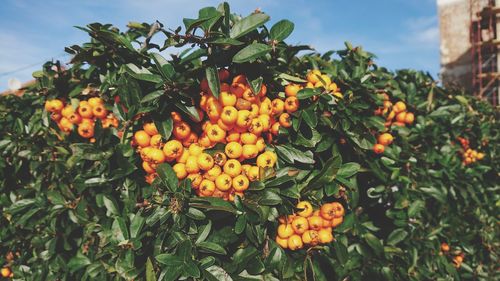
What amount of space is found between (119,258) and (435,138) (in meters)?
2.89

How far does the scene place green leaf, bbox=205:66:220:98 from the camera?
5.36 feet

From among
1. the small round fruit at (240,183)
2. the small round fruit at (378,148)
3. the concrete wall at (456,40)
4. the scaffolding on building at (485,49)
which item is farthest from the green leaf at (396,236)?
the concrete wall at (456,40)

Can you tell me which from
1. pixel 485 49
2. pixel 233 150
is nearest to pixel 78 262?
pixel 233 150

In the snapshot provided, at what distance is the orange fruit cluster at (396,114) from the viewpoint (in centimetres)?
282

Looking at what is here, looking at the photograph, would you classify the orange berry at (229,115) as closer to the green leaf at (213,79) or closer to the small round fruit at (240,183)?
the green leaf at (213,79)

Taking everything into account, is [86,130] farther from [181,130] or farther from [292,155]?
[292,155]

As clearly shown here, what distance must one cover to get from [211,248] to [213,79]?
84cm

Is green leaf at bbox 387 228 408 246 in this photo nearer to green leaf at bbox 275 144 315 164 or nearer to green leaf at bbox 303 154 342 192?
green leaf at bbox 303 154 342 192

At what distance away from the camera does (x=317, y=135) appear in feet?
6.43

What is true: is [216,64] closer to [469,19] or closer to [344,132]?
[344,132]

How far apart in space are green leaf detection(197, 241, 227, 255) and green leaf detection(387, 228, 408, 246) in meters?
1.61

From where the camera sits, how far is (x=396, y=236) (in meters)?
2.68

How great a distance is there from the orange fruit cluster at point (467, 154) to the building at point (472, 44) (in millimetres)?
15467

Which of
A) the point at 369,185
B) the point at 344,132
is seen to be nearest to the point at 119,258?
the point at 344,132
